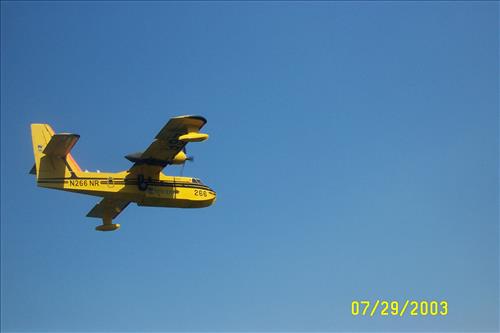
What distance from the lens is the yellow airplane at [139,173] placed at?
40.5 meters

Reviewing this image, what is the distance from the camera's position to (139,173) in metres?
42.7

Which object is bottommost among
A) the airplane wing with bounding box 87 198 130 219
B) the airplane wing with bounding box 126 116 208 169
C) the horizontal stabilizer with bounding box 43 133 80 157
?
the airplane wing with bounding box 87 198 130 219

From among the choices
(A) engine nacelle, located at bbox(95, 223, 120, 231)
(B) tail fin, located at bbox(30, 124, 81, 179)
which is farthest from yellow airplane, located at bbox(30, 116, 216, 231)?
(A) engine nacelle, located at bbox(95, 223, 120, 231)

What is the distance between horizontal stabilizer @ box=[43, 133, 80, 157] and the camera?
39.7 metres

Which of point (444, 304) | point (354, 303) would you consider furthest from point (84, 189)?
point (444, 304)

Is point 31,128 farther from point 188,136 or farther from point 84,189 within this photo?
point 188,136

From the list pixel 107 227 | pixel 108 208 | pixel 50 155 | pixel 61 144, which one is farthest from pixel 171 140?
pixel 107 227

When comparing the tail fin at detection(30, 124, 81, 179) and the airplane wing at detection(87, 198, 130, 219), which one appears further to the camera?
the airplane wing at detection(87, 198, 130, 219)

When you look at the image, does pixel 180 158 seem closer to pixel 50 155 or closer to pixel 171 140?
pixel 171 140

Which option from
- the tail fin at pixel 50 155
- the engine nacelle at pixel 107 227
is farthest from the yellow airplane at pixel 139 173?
the engine nacelle at pixel 107 227

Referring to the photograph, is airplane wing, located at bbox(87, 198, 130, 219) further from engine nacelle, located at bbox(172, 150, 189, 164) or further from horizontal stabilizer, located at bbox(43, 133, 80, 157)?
horizontal stabilizer, located at bbox(43, 133, 80, 157)

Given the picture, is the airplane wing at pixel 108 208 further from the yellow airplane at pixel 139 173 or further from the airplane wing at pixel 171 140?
the airplane wing at pixel 171 140

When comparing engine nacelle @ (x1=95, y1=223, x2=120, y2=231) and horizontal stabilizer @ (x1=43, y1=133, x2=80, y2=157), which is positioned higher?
horizontal stabilizer @ (x1=43, y1=133, x2=80, y2=157)

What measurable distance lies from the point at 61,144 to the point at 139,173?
4.59 metres
